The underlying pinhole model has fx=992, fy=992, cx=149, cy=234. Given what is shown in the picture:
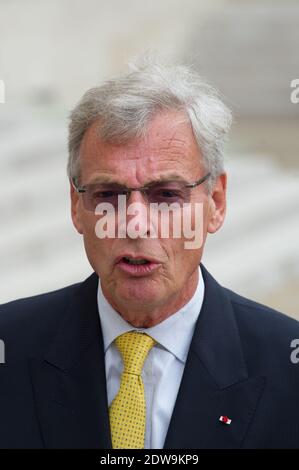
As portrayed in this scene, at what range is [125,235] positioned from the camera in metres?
2.35

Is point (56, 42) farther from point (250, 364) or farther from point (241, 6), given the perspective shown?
point (250, 364)

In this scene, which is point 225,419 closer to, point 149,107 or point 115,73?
point 149,107

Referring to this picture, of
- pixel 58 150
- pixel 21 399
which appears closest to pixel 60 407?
pixel 21 399

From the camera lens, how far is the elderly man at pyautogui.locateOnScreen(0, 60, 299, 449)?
2.36 m

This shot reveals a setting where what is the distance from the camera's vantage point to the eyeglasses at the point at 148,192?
2348mm

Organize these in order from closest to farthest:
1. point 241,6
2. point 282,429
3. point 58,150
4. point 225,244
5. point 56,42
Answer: point 282,429 < point 225,244 < point 58,150 < point 56,42 < point 241,6

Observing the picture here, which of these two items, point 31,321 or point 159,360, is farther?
point 31,321

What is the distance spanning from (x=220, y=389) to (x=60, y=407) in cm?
40

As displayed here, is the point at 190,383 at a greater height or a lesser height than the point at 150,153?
lesser

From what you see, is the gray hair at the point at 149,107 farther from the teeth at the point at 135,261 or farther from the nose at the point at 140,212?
the teeth at the point at 135,261

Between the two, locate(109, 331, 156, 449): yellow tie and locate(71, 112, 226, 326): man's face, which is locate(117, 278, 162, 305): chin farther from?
locate(109, 331, 156, 449): yellow tie

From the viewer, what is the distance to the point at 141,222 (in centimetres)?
233

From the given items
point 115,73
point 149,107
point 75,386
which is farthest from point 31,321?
point 115,73

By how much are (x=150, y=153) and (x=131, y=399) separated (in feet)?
1.95
